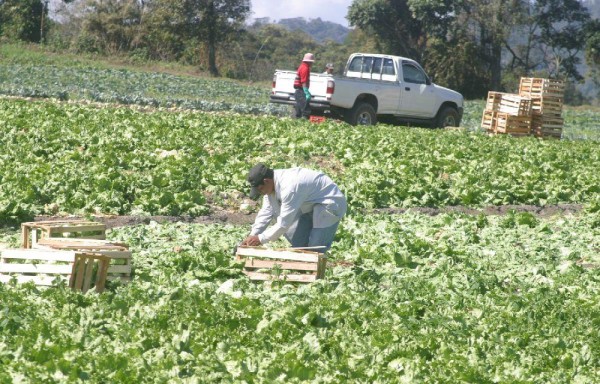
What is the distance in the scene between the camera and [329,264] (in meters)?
10.9

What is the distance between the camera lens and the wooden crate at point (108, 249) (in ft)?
31.2

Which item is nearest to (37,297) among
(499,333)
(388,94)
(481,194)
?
(499,333)

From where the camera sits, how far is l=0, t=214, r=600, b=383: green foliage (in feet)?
21.9

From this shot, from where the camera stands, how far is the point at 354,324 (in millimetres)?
7996

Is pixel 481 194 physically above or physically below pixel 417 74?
below

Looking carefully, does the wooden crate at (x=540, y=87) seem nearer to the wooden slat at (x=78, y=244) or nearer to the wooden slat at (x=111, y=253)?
the wooden slat at (x=78, y=244)

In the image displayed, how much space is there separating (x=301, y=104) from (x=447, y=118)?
5084 mm

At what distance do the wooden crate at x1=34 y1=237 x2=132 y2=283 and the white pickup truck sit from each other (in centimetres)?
1533

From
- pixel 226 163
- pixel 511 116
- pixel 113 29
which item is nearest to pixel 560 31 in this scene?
pixel 113 29

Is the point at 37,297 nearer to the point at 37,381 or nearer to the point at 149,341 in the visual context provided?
the point at 149,341

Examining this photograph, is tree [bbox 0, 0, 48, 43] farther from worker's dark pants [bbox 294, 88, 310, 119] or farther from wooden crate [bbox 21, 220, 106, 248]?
wooden crate [bbox 21, 220, 106, 248]

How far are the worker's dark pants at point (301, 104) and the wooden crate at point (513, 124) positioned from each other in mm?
5215

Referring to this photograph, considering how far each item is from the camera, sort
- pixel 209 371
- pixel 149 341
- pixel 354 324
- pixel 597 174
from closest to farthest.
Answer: pixel 209 371, pixel 149 341, pixel 354 324, pixel 597 174

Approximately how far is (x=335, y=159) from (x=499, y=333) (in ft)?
35.8
